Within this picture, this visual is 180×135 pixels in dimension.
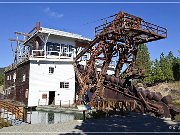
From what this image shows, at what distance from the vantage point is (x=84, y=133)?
14109 millimetres

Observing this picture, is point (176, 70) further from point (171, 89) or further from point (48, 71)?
point (48, 71)

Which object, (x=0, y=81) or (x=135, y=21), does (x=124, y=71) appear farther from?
(x=0, y=81)

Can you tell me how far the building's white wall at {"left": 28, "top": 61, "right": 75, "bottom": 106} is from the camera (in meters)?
31.5

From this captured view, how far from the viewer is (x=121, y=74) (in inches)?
1268

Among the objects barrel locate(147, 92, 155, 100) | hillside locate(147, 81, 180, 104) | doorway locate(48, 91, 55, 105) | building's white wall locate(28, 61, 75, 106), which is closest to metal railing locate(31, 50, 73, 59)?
building's white wall locate(28, 61, 75, 106)

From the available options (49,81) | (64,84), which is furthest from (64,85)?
(49,81)

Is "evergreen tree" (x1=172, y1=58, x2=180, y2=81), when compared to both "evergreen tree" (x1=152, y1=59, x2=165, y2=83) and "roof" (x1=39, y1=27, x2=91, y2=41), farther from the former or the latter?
"roof" (x1=39, y1=27, x2=91, y2=41)

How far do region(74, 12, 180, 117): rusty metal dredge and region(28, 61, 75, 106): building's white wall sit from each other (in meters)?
1.22

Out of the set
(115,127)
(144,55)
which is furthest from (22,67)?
(144,55)

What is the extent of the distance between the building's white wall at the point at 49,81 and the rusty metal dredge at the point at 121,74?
1220mm

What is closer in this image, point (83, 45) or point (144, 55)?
point (83, 45)

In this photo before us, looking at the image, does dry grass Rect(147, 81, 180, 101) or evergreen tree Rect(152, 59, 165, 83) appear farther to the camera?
evergreen tree Rect(152, 59, 165, 83)

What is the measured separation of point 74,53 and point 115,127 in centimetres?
2151

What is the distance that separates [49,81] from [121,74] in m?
9.23
